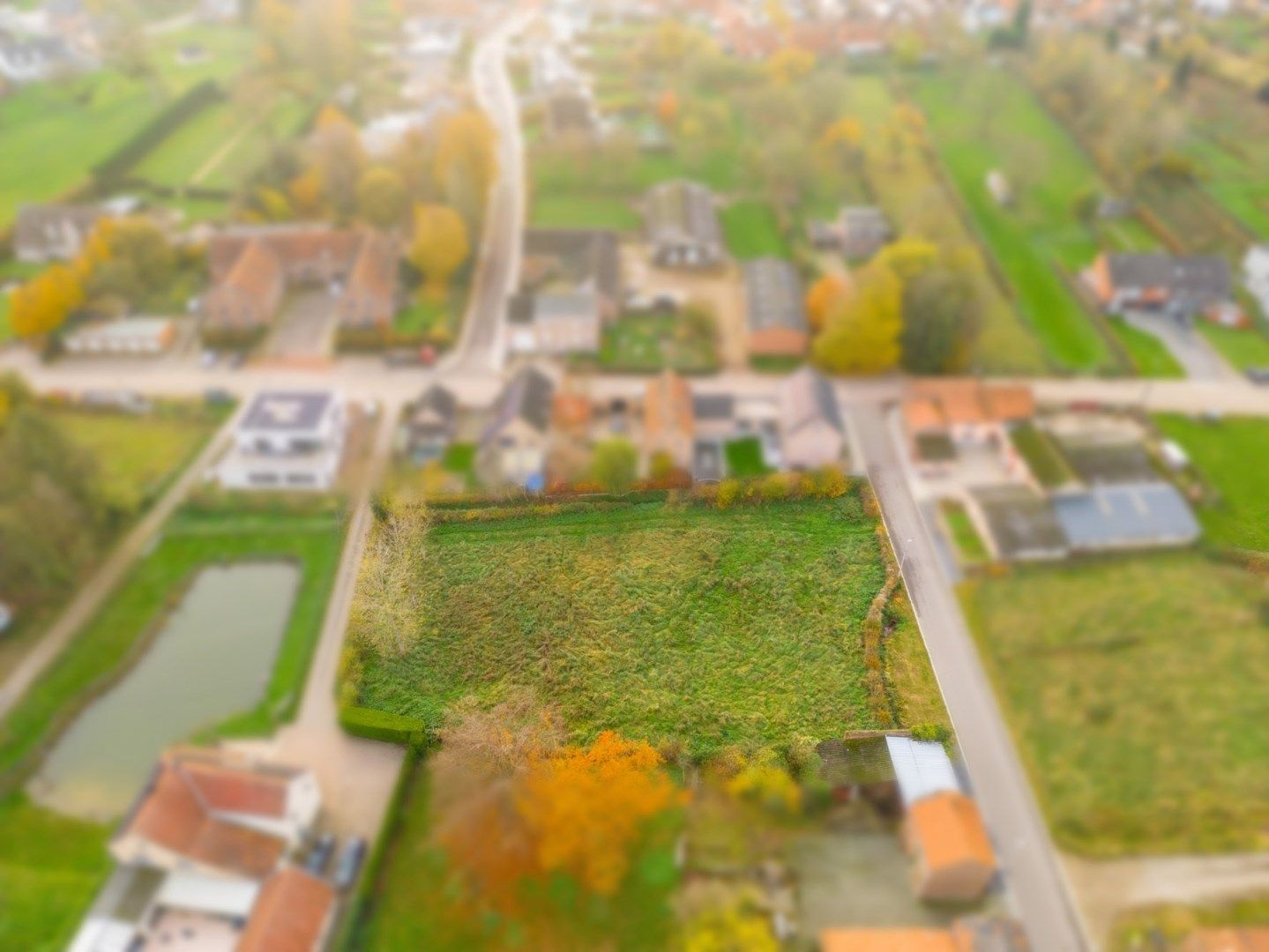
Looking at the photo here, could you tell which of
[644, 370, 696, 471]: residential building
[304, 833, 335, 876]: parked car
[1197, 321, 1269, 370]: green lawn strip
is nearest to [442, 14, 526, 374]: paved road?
[644, 370, 696, 471]: residential building

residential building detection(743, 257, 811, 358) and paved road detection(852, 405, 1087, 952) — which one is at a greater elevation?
residential building detection(743, 257, 811, 358)

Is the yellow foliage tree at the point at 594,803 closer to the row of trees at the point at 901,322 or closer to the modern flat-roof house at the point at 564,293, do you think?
the row of trees at the point at 901,322

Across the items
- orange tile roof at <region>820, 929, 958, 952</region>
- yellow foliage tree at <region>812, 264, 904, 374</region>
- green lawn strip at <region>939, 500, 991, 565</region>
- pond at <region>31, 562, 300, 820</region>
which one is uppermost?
yellow foliage tree at <region>812, 264, 904, 374</region>

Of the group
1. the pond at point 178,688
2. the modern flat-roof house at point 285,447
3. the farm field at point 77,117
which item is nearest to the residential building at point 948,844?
the pond at point 178,688

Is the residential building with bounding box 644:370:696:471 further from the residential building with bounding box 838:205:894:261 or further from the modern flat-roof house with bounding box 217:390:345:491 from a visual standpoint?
the residential building with bounding box 838:205:894:261

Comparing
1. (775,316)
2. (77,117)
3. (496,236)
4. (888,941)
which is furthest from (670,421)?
(77,117)

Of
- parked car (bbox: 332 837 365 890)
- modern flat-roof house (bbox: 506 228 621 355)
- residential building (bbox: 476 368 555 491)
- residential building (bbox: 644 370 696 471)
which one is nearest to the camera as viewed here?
parked car (bbox: 332 837 365 890)
